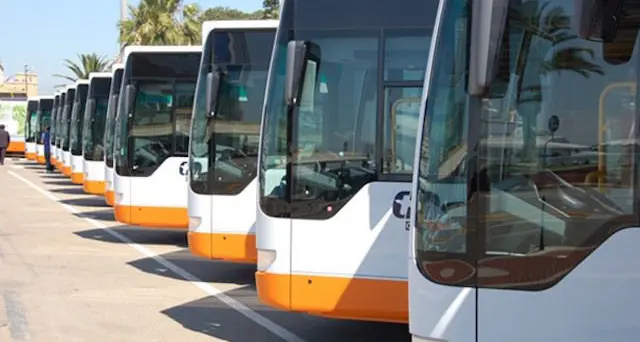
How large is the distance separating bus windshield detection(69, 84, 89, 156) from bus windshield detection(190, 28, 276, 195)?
41.3 ft

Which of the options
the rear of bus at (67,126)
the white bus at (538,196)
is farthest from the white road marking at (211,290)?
the rear of bus at (67,126)

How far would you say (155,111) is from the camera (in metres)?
13.3

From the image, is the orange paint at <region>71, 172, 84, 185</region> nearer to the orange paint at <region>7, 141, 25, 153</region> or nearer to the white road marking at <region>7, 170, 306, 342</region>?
the white road marking at <region>7, 170, 306, 342</region>

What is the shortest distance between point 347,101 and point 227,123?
3.83 meters

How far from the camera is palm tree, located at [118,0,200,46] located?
112ft

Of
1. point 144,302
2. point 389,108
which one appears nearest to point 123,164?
point 144,302

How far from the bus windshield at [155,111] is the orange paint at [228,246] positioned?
349 cm

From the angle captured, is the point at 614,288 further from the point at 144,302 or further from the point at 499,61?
the point at 144,302

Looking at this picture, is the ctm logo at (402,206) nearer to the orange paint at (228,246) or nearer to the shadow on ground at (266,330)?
the shadow on ground at (266,330)

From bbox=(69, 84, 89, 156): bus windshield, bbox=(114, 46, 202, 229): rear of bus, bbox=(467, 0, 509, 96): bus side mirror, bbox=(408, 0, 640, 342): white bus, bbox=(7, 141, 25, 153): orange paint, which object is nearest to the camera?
bbox=(467, 0, 509, 96): bus side mirror

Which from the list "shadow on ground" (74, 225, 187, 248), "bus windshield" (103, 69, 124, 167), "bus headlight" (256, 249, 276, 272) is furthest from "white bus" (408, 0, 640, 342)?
"bus windshield" (103, 69, 124, 167)

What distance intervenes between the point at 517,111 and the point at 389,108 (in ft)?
8.32

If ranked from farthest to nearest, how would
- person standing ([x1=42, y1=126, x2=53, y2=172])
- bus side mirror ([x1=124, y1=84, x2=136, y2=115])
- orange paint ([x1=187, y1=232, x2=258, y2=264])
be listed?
1. person standing ([x1=42, y1=126, x2=53, y2=172])
2. bus side mirror ([x1=124, y1=84, x2=136, y2=115])
3. orange paint ([x1=187, y1=232, x2=258, y2=264])

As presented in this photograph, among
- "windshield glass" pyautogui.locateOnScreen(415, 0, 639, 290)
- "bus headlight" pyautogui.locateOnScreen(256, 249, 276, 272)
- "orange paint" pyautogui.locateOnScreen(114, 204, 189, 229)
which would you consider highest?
"windshield glass" pyautogui.locateOnScreen(415, 0, 639, 290)
